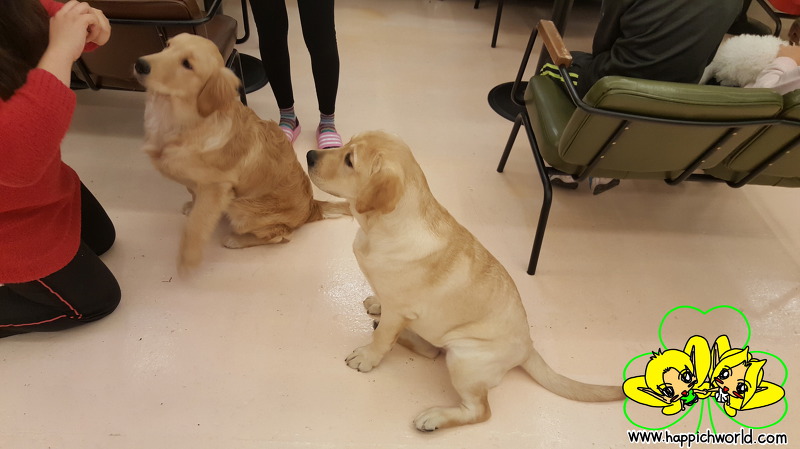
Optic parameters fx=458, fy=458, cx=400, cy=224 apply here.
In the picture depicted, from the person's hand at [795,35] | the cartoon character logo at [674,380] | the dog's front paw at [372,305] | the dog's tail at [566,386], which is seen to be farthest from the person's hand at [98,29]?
the person's hand at [795,35]

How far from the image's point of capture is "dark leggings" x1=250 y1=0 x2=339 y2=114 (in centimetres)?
223

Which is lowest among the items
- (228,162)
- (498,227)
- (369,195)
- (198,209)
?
(498,227)

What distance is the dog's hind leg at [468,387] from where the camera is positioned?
5.03ft

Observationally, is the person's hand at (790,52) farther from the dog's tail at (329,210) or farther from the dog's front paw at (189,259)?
the dog's front paw at (189,259)

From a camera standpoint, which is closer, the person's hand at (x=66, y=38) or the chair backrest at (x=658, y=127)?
the person's hand at (x=66, y=38)

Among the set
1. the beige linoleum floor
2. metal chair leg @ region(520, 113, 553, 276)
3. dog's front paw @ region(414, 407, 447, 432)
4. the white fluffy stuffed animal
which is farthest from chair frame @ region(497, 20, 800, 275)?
dog's front paw @ region(414, 407, 447, 432)

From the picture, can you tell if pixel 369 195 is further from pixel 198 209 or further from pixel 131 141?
pixel 131 141

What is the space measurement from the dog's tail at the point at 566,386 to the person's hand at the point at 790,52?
5.76 ft

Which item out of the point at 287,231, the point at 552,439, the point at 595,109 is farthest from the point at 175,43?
the point at 552,439

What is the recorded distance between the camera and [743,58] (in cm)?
221

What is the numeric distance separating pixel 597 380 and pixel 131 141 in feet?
8.93

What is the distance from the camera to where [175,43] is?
1.67 m

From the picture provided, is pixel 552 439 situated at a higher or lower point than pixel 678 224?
lower

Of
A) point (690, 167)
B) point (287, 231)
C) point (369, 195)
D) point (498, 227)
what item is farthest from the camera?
point (498, 227)
